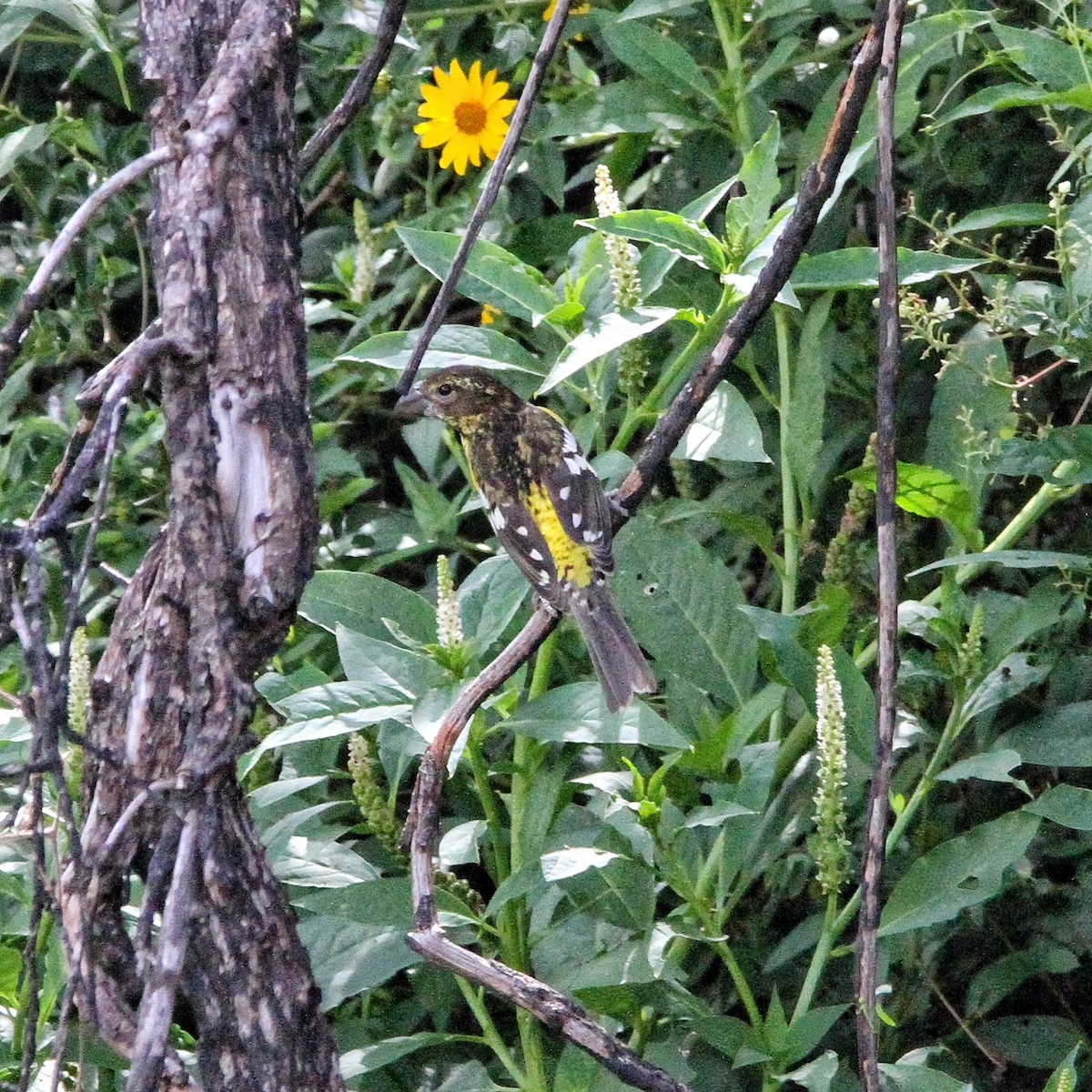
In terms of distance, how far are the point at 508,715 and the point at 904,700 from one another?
2.98 feet

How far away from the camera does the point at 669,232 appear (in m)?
2.61

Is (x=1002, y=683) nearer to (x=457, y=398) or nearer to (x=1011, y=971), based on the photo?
(x=1011, y=971)

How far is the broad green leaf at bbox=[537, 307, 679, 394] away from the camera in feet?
8.22

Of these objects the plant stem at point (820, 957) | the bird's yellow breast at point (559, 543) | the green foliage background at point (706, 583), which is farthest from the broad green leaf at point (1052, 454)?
the bird's yellow breast at point (559, 543)

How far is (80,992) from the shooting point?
1579 millimetres

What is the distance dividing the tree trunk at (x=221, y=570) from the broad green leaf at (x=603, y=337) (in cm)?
62

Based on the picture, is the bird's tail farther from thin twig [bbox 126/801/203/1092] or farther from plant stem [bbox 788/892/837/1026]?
thin twig [bbox 126/801/203/1092]

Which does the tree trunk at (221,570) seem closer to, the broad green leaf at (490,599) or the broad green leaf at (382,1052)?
the broad green leaf at (382,1052)

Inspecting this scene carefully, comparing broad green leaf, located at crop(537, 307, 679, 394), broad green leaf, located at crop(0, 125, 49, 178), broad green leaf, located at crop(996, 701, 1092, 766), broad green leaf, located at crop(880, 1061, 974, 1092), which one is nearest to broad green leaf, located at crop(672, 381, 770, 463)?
broad green leaf, located at crop(537, 307, 679, 394)

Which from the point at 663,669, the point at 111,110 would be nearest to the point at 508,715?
the point at 663,669

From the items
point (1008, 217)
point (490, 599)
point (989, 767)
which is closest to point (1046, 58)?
point (1008, 217)

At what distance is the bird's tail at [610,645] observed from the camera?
2.73 metres

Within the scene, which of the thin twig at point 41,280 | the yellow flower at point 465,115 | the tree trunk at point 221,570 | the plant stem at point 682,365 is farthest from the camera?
the yellow flower at point 465,115

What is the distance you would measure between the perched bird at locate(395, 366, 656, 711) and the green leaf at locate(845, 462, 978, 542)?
0.58 m
